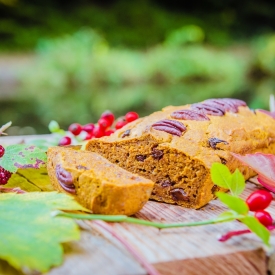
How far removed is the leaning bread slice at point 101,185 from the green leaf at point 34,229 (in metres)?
0.08

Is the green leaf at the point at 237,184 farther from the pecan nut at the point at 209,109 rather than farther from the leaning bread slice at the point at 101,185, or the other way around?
the pecan nut at the point at 209,109

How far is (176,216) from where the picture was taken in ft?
4.02

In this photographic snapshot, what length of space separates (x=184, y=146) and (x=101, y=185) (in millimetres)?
300

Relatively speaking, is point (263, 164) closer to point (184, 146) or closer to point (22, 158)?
point (184, 146)

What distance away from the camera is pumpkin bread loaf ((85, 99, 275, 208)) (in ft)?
4.22

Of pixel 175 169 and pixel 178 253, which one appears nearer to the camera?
pixel 178 253

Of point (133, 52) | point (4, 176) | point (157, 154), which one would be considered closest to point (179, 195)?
point (157, 154)

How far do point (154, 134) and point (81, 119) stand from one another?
11.1 ft

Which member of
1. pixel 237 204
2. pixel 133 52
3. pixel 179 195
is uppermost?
pixel 237 204

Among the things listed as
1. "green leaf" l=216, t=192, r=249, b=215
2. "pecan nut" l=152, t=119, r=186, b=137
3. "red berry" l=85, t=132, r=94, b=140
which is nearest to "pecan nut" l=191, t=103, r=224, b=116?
"pecan nut" l=152, t=119, r=186, b=137

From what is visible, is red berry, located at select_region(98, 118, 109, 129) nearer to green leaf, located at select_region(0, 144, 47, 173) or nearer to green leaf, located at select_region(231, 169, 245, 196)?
green leaf, located at select_region(0, 144, 47, 173)

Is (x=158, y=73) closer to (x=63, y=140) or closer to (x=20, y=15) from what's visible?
(x=20, y=15)

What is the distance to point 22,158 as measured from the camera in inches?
54.1

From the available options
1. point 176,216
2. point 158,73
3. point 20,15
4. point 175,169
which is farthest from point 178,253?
point 20,15
